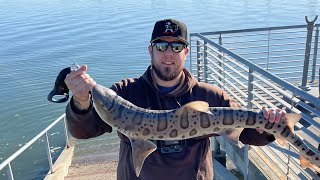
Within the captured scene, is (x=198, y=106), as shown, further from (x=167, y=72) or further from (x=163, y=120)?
(x=167, y=72)

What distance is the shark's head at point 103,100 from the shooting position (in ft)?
9.97

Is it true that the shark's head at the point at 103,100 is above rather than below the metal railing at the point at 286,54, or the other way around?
above

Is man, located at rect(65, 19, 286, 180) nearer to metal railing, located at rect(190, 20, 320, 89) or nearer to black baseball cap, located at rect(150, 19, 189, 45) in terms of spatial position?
black baseball cap, located at rect(150, 19, 189, 45)

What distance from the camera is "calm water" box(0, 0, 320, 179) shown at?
14048 millimetres

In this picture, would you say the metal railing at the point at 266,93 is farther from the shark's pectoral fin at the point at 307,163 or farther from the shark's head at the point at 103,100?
the shark's head at the point at 103,100

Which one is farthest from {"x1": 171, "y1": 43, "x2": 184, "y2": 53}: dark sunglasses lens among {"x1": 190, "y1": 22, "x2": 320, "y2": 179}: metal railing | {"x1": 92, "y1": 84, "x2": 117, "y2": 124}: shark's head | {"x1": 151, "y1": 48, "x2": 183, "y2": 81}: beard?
{"x1": 190, "y1": 22, "x2": 320, "y2": 179}: metal railing

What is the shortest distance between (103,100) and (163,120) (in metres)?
0.54

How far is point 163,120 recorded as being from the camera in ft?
10.4

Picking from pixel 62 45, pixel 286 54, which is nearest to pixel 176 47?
pixel 286 54

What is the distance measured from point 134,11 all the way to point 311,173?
39348 millimetres

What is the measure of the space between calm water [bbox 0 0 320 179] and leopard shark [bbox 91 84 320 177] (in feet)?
28.8

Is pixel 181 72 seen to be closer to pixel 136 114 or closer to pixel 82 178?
pixel 136 114

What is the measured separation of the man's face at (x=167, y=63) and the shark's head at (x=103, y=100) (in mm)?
885

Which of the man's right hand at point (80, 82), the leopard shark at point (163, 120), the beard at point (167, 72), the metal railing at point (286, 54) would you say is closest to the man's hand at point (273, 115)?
the leopard shark at point (163, 120)
